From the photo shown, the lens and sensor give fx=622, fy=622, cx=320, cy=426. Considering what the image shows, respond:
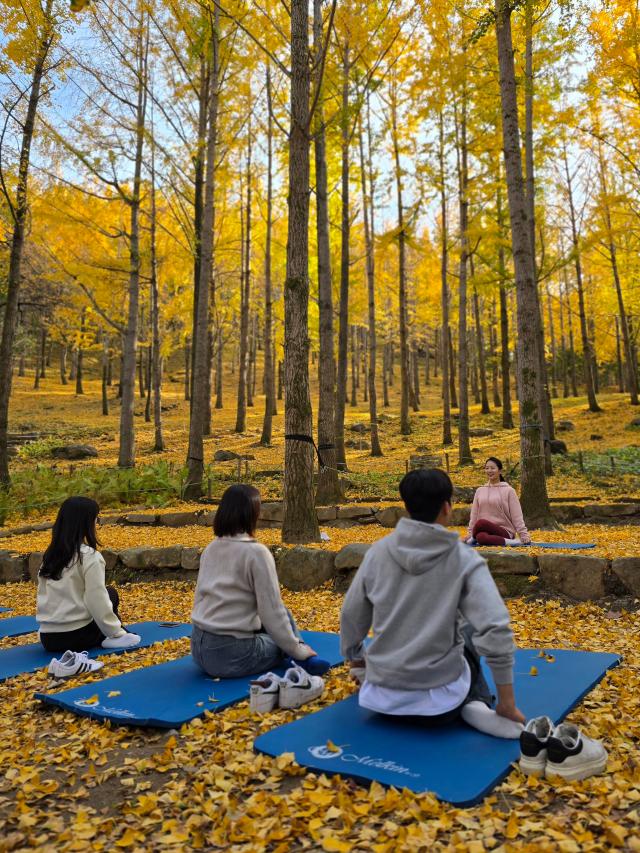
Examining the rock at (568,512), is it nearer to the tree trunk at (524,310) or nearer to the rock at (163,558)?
the tree trunk at (524,310)

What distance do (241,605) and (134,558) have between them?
14.4 feet

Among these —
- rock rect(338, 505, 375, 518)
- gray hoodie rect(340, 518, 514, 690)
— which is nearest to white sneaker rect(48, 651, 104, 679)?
gray hoodie rect(340, 518, 514, 690)

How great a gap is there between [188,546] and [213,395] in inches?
1040

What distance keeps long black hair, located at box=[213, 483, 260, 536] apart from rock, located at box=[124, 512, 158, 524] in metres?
6.99

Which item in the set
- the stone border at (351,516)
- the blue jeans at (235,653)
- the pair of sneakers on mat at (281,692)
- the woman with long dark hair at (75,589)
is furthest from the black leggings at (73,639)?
the stone border at (351,516)

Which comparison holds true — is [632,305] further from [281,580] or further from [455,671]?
[455,671]

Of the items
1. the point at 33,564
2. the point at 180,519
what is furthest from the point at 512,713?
the point at 180,519

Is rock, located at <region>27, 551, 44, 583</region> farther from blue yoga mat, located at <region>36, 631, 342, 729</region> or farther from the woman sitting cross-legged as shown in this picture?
the woman sitting cross-legged

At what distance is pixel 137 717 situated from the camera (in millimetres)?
3156

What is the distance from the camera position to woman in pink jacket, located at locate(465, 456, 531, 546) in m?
6.87

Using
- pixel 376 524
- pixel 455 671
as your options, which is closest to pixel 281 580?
pixel 376 524

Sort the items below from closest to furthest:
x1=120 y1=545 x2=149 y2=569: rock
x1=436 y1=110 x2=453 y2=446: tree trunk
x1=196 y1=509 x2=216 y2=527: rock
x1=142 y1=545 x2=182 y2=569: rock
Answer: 1. x1=142 y1=545 x2=182 y2=569: rock
2. x1=120 y1=545 x2=149 y2=569: rock
3. x1=196 y1=509 x2=216 y2=527: rock
4. x1=436 y1=110 x2=453 y2=446: tree trunk

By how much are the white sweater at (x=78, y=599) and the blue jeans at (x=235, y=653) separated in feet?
3.25

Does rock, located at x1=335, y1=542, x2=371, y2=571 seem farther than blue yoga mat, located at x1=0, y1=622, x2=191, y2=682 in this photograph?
Yes
